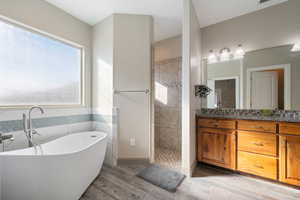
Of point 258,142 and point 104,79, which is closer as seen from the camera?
point 258,142

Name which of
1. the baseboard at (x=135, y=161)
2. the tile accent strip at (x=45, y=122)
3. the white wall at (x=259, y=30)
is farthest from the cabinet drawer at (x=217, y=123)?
the tile accent strip at (x=45, y=122)

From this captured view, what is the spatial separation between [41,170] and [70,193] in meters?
0.37

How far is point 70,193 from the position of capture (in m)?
1.25

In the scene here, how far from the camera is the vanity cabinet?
1.50 meters

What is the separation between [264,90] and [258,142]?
82cm

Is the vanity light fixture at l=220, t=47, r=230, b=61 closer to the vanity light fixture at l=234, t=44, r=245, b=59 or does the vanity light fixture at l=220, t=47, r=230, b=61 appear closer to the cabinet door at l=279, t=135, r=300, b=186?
the vanity light fixture at l=234, t=44, r=245, b=59

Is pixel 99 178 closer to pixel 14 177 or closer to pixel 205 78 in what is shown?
pixel 14 177

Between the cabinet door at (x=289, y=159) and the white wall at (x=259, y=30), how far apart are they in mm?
1389

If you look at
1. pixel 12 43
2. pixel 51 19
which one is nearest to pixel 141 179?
pixel 12 43

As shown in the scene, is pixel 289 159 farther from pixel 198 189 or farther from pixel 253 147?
pixel 198 189

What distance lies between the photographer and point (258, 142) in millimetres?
1681

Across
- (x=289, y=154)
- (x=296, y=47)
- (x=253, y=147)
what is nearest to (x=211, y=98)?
(x=253, y=147)

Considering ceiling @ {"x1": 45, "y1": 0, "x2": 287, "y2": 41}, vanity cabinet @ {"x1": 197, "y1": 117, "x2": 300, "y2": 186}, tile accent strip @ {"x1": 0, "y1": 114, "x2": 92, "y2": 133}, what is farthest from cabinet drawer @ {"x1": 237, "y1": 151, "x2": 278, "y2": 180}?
tile accent strip @ {"x1": 0, "y1": 114, "x2": 92, "y2": 133}

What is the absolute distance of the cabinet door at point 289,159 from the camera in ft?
4.83
